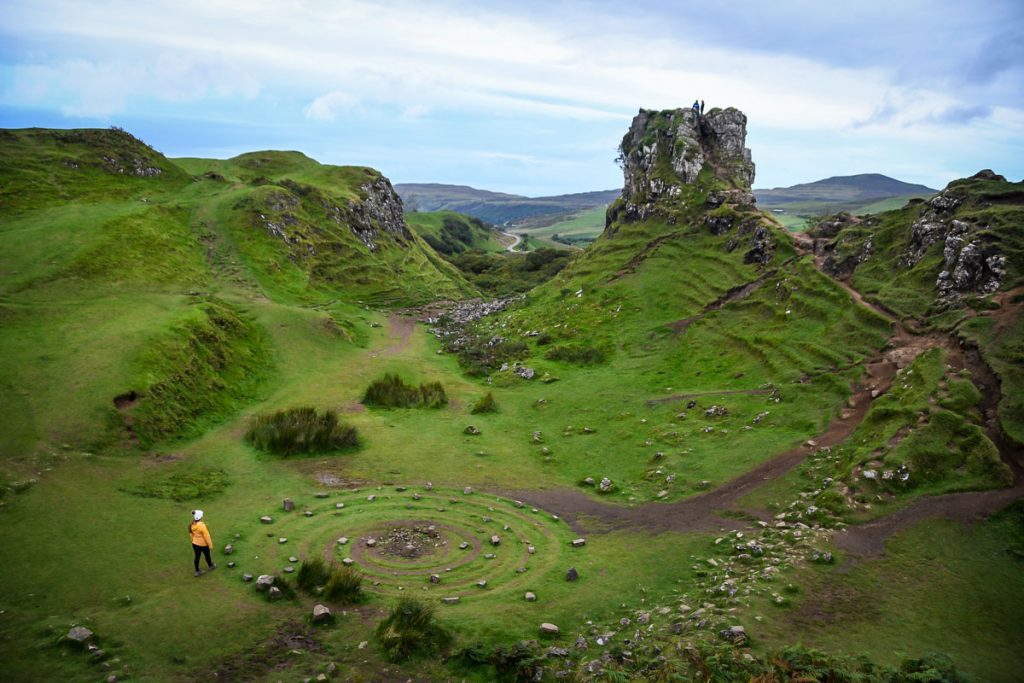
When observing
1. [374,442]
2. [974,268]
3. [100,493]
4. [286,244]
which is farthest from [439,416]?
[286,244]

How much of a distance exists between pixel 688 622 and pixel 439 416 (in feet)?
93.4

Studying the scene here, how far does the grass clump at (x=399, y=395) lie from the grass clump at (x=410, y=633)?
91.2ft

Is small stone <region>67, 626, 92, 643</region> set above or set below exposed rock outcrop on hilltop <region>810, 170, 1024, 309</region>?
below

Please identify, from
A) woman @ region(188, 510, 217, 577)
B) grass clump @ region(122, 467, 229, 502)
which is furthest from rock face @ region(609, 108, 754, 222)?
woman @ region(188, 510, 217, 577)

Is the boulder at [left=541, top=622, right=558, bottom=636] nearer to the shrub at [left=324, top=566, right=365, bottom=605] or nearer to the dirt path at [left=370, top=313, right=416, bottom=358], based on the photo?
the shrub at [left=324, top=566, right=365, bottom=605]

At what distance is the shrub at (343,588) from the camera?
785 inches

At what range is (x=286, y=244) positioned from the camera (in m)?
86.9

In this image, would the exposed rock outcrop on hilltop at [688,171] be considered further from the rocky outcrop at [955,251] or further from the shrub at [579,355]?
the shrub at [579,355]

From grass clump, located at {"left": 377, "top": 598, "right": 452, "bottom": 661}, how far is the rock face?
3086 inches

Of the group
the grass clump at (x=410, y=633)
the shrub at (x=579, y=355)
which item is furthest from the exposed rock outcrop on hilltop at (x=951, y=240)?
the grass clump at (x=410, y=633)

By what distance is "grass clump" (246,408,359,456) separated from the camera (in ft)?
112

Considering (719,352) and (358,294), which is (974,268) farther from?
(358,294)

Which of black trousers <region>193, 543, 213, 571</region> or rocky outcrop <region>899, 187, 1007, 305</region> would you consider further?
rocky outcrop <region>899, 187, 1007, 305</region>

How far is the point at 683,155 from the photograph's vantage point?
88.2 meters
